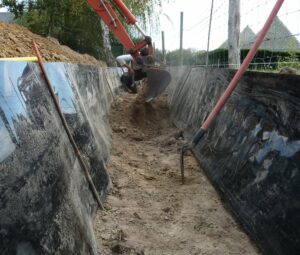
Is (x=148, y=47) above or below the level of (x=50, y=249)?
below

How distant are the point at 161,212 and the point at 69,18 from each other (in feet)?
78.2

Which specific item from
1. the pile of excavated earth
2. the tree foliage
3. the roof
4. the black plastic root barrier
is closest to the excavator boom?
the roof

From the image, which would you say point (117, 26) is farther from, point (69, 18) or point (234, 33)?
point (69, 18)

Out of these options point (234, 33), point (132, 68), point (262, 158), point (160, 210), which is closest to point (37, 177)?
point (262, 158)

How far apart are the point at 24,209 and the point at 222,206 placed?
7.46 feet

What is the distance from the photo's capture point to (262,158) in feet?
10.6

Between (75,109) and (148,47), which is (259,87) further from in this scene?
(148,47)

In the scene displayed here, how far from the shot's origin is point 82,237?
2.58 m

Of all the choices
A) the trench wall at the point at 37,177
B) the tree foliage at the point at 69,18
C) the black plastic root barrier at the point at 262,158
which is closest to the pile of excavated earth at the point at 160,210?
the black plastic root barrier at the point at 262,158

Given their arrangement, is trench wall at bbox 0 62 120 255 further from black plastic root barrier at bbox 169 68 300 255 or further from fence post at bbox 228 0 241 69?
fence post at bbox 228 0 241 69

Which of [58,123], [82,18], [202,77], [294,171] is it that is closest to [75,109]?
[58,123]

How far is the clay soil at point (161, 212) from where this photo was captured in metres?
3.13

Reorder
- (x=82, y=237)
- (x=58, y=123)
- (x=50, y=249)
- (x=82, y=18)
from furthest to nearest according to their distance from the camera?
(x=82, y=18), (x=58, y=123), (x=82, y=237), (x=50, y=249)

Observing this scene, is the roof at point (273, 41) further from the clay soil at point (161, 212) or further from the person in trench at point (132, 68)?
the clay soil at point (161, 212)
